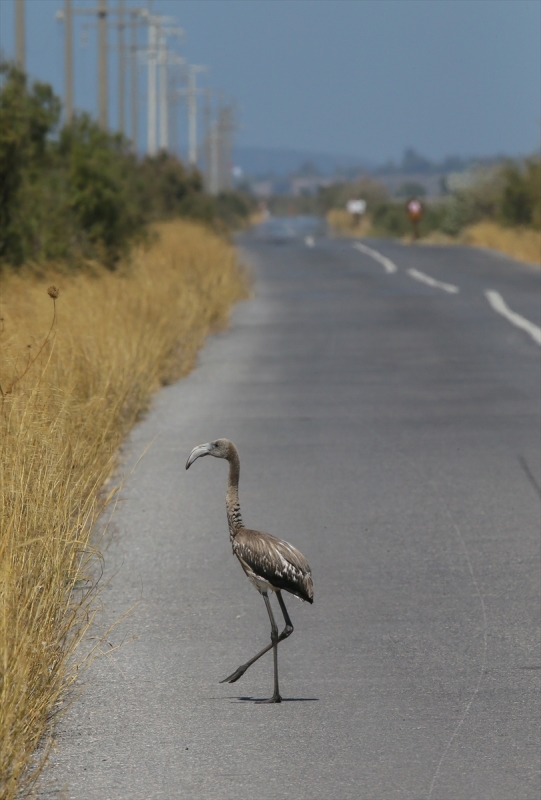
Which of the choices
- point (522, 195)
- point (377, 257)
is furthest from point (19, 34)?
point (522, 195)

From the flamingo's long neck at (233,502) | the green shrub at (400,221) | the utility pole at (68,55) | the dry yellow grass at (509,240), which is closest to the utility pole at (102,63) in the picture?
the utility pole at (68,55)

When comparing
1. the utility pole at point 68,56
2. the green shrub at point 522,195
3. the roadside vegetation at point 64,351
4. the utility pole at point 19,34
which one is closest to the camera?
the roadside vegetation at point 64,351

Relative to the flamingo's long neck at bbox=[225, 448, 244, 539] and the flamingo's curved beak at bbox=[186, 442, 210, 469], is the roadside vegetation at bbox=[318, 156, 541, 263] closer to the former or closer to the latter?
the flamingo's long neck at bbox=[225, 448, 244, 539]

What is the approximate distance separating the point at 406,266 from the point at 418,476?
87.2 ft

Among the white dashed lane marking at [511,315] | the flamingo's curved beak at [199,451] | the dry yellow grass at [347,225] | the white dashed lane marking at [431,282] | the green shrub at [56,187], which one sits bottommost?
the dry yellow grass at [347,225]

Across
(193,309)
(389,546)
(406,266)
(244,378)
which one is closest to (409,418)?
(244,378)

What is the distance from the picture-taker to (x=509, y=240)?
149ft

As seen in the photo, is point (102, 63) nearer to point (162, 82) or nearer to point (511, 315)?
point (511, 315)

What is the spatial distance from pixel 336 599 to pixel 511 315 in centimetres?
1556

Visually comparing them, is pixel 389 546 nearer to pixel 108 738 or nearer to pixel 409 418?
pixel 108 738

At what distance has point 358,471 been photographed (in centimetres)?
1104

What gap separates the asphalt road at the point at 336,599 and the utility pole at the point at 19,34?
40.8 feet

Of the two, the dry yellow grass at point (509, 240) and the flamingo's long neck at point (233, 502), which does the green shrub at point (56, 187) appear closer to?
the dry yellow grass at point (509, 240)

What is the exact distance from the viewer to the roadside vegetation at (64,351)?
5.51 metres
